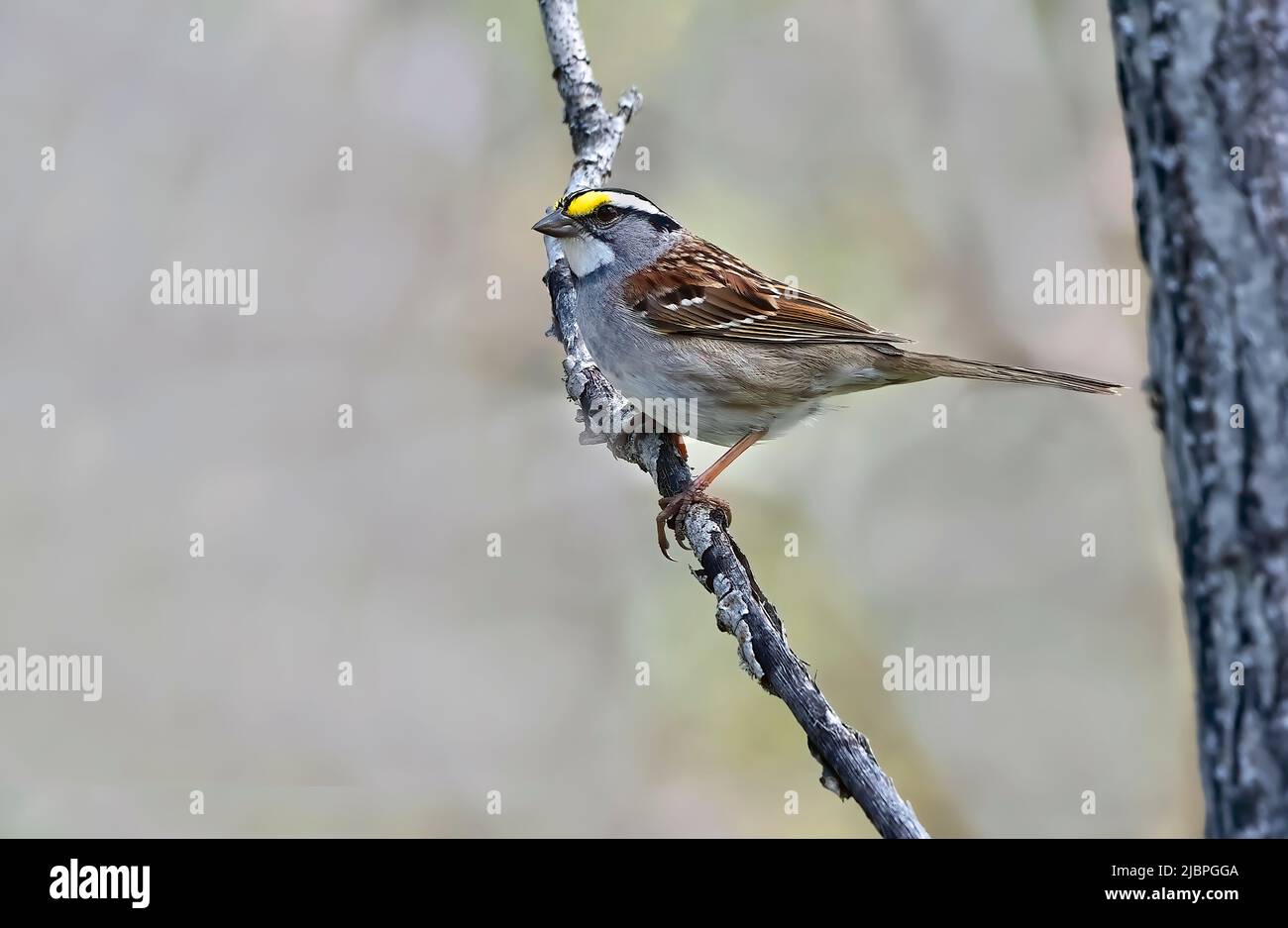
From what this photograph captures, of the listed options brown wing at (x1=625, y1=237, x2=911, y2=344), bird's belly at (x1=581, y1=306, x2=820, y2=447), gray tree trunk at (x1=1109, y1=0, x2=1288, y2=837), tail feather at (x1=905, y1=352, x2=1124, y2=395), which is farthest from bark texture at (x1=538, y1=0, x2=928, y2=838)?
tail feather at (x1=905, y1=352, x2=1124, y2=395)

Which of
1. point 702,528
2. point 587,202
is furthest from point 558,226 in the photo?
point 702,528

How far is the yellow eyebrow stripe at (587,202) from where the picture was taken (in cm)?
536

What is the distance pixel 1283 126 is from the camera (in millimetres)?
2188

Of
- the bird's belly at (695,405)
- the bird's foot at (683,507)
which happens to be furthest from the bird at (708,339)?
the bird's foot at (683,507)

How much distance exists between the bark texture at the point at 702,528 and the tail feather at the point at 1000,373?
3.67ft

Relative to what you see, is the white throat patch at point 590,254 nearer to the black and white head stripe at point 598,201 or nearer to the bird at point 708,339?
the bird at point 708,339

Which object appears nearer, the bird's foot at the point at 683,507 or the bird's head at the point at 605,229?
the bird's foot at the point at 683,507

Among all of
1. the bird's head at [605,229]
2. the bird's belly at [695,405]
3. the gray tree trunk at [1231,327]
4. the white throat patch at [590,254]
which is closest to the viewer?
the gray tree trunk at [1231,327]

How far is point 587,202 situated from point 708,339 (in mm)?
827

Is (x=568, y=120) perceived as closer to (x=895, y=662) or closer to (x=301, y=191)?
(x=301, y=191)

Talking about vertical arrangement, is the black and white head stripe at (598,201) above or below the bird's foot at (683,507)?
above

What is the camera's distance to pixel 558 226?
5422mm

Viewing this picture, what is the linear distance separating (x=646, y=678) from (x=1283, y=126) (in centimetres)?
542

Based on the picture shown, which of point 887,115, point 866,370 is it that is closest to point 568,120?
point 866,370
